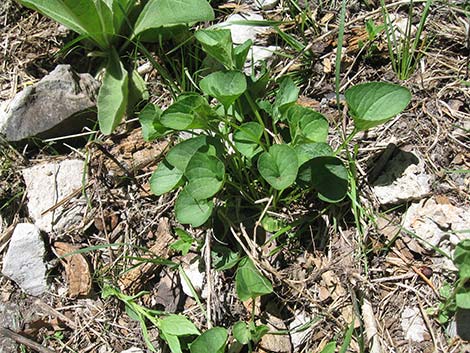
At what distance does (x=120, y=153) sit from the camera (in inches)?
87.0

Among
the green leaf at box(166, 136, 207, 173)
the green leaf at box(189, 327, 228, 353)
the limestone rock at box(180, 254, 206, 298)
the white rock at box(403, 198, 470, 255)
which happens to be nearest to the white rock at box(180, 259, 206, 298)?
the limestone rock at box(180, 254, 206, 298)

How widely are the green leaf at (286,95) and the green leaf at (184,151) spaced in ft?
0.88

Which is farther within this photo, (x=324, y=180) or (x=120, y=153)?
(x=120, y=153)

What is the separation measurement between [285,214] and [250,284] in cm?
30

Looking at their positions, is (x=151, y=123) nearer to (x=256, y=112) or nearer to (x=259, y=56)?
(x=256, y=112)

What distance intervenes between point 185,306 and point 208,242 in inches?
8.7

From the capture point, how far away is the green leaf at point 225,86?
1818 millimetres

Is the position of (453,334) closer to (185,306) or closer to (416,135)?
(416,135)

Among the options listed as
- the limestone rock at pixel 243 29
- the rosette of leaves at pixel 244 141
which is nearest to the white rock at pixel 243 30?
the limestone rock at pixel 243 29

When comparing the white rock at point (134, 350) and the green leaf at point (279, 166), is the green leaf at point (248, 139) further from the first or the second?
the white rock at point (134, 350)

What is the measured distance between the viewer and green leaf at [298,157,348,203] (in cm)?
182

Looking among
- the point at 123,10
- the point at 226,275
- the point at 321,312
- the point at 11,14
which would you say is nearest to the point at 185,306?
the point at 226,275

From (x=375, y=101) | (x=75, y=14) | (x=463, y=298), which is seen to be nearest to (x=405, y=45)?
(x=375, y=101)

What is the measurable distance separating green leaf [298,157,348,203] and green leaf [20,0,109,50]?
3.11ft
